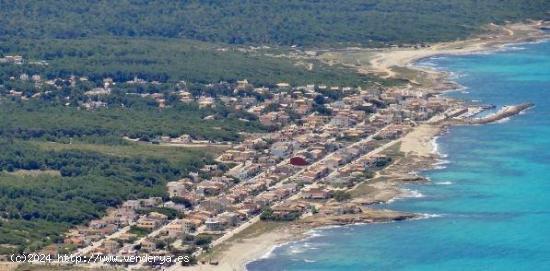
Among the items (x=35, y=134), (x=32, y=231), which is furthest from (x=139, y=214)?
(x=35, y=134)

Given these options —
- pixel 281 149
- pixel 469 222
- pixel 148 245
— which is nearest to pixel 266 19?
pixel 281 149

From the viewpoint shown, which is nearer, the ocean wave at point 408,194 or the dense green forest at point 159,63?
the ocean wave at point 408,194

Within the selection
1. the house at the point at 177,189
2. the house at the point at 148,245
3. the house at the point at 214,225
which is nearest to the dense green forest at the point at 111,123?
the house at the point at 177,189

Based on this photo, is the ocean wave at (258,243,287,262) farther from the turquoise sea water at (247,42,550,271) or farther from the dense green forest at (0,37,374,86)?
the dense green forest at (0,37,374,86)

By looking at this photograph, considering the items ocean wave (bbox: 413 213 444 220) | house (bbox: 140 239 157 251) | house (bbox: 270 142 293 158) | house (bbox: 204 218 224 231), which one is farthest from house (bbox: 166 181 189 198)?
ocean wave (bbox: 413 213 444 220)

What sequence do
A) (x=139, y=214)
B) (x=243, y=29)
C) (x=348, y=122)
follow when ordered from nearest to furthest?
(x=139, y=214)
(x=348, y=122)
(x=243, y=29)

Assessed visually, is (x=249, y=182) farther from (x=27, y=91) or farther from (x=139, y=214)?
(x=27, y=91)

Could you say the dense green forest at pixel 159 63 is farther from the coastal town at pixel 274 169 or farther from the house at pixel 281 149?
the house at pixel 281 149
